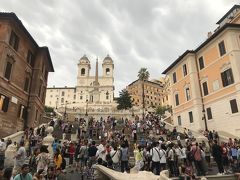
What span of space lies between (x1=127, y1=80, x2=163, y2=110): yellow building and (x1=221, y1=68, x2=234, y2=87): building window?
7619 cm

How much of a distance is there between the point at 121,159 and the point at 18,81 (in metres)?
17.9

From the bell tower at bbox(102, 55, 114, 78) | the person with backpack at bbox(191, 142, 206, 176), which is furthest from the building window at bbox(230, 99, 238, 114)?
the bell tower at bbox(102, 55, 114, 78)

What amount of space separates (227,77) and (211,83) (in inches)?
114

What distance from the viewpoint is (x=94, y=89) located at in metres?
97.5

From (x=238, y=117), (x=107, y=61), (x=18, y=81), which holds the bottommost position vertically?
(x=238, y=117)

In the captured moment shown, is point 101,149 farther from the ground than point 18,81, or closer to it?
closer to it

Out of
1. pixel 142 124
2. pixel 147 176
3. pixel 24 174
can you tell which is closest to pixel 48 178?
pixel 24 174

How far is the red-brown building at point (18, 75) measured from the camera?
20.9m

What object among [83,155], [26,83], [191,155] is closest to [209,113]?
[191,155]

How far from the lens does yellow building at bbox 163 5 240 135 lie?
23.1 m

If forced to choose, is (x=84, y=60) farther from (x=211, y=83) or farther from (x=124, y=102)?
(x=211, y=83)

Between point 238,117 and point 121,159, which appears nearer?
point 121,159

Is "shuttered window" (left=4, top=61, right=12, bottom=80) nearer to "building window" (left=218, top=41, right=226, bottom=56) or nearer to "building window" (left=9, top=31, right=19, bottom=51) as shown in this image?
"building window" (left=9, top=31, right=19, bottom=51)

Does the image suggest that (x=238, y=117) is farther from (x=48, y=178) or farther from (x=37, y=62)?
(x=37, y=62)
